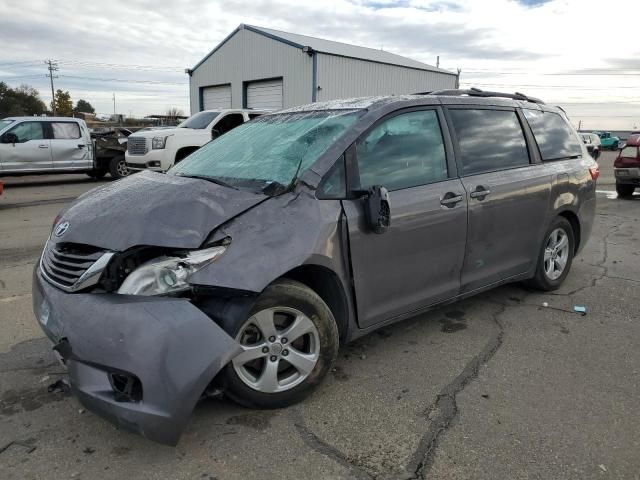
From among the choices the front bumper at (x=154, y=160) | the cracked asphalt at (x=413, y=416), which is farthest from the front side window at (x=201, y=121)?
the cracked asphalt at (x=413, y=416)

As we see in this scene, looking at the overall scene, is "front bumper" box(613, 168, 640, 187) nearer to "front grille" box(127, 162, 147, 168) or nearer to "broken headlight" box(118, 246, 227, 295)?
"front grille" box(127, 162, 147, 168)

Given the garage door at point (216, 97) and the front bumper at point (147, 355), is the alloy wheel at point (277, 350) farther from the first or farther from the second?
the garage door at point (216, 97)

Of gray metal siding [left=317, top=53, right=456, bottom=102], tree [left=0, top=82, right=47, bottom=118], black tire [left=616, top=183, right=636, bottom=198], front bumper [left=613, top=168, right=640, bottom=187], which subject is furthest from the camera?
tree [left=0, top=82, right=47, bottom=118]

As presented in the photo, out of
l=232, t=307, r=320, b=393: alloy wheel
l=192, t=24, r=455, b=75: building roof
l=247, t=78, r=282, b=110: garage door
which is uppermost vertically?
l=192, t=24, r=455, b=75: building roof

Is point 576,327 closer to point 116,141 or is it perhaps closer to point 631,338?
point 631,338

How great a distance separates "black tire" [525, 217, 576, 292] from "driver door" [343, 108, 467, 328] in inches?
50.0

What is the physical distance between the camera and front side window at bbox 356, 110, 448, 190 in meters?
3.35

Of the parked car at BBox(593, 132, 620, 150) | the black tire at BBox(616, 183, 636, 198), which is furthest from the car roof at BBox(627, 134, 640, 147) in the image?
the parked car at BBox(593, 132, 620, 150)

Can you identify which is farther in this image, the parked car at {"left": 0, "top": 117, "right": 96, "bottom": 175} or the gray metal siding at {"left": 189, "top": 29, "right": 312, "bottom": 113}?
the gray metal siding at {"left": 189, "top": 29, "right": 312, "bottom": 113}

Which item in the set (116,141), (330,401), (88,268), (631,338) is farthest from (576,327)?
(116,141)

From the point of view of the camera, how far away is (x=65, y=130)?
14.7m

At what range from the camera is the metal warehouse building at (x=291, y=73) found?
26047 millimetres

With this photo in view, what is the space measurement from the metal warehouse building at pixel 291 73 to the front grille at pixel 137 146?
12874 mm

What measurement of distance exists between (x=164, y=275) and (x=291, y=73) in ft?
83.9
